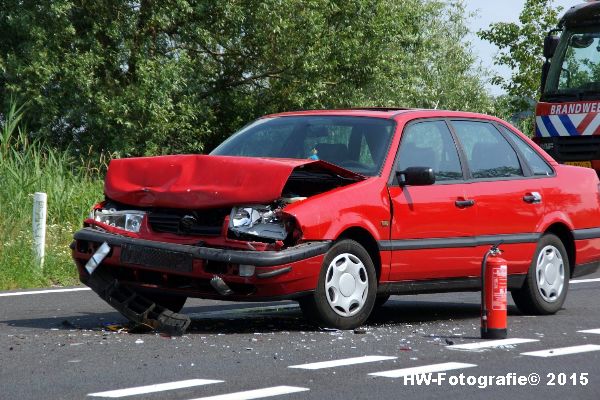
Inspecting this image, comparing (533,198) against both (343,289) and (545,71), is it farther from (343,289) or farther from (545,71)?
(545,71)

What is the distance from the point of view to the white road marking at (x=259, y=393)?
21.4 feet

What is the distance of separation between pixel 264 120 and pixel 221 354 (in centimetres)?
309

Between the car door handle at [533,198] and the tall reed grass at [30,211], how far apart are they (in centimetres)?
498

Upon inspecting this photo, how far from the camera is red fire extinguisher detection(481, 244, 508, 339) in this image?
9078 mm

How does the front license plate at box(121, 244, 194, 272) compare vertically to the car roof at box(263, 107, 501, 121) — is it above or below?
below

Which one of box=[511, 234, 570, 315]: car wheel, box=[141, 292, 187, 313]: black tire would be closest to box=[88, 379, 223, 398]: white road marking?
box=[141, 292, 187, 313]: black tire

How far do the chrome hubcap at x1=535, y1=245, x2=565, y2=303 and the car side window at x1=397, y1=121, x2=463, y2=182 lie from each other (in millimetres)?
1145

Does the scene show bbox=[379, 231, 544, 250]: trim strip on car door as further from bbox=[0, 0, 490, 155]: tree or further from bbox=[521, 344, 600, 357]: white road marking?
bbox=[0, 0, 490, 155]: tree

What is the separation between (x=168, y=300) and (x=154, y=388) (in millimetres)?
3413

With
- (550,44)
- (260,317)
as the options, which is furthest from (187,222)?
(550,44)

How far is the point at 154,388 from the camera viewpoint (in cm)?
680

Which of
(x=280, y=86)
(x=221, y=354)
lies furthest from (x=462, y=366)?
(x=280, y=86)

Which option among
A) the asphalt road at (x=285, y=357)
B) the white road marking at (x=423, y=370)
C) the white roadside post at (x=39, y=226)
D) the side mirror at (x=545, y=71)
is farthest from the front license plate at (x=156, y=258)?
the side mirror at (x=545, y=71)

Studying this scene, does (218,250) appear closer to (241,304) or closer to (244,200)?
(244,200)
